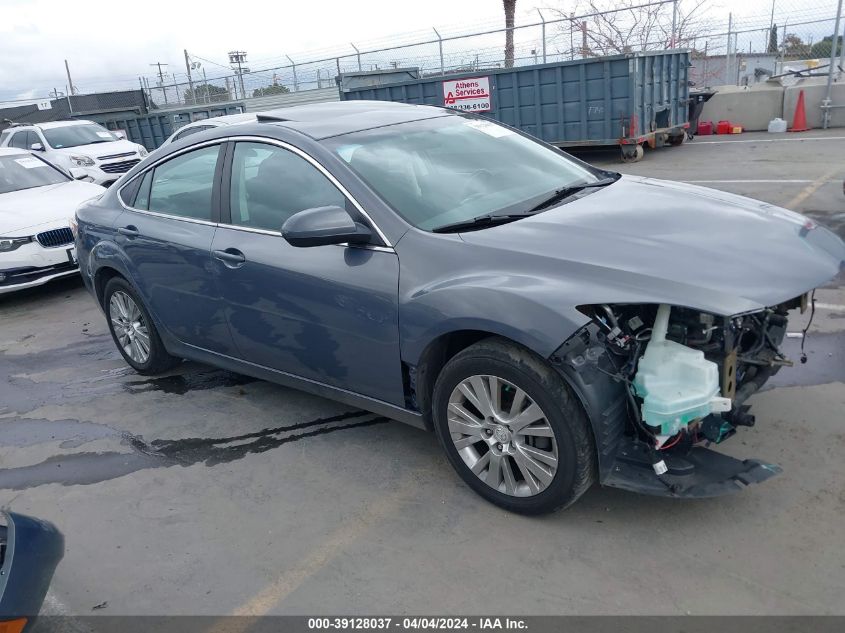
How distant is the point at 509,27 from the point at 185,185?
1707cm

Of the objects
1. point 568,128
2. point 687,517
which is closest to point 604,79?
point 568,128

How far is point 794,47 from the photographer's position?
21312 millimetres

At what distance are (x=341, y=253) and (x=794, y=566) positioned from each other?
92.4 inches

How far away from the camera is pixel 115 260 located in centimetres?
501

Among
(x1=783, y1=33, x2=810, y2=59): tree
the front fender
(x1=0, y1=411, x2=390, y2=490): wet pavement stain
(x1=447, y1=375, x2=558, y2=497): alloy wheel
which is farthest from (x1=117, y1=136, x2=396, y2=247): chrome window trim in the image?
(x1=783, y1=33, x2=810, y2=59): tree

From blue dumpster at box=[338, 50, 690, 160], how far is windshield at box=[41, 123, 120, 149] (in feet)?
22.5

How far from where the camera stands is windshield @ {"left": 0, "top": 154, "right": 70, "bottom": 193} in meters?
9.23

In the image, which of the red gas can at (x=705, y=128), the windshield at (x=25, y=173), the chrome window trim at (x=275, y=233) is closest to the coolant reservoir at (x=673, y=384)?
the chrome window trim at (x=275, y=233)

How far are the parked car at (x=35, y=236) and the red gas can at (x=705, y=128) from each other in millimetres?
13966

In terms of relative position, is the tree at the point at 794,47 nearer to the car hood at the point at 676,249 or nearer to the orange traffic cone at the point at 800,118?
the orange traffic cone at the point at 800,118

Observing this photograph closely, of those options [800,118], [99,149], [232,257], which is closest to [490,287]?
[232,257]

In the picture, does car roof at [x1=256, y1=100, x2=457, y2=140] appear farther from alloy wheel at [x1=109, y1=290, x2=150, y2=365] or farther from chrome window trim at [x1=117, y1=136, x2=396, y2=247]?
alloy wheel at [x1=109, y1=290, x2=150, y2=365]

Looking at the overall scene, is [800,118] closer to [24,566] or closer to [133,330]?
[133,330]

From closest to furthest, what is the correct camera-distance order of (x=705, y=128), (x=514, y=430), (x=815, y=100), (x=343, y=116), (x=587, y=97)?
(x=514, y=430), (x=343, y=116), (x=587, y=97), (x=815, y=100), (x=705, y=128)
